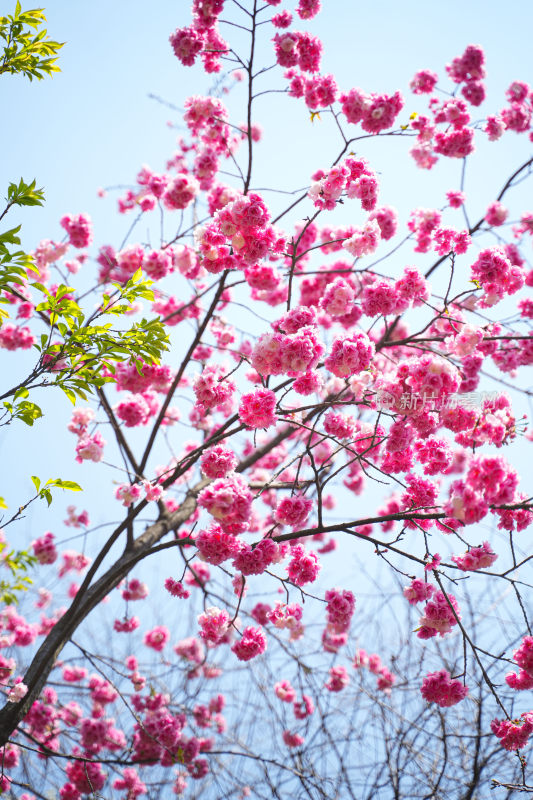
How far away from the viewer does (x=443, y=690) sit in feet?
9.89

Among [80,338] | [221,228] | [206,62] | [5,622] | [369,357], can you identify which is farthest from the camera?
[5,622]

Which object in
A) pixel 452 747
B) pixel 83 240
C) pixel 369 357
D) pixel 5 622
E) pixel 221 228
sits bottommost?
pixel 452 747

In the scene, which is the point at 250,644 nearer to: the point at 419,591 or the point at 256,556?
the point at 256,556

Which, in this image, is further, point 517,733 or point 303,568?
point 303,568

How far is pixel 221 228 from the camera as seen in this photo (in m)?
3.04

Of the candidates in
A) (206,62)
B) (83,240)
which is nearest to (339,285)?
(206,62)

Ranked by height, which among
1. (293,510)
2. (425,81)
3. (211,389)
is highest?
(425,81)

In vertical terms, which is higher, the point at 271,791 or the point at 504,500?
the point at 504,500

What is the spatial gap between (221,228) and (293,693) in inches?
184

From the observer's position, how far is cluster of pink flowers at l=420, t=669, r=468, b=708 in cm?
301

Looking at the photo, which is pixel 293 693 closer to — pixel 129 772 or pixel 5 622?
A: pixel 129 772

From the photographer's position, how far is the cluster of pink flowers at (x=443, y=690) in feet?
9.86

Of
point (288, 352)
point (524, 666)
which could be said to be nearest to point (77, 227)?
point (288, 352)

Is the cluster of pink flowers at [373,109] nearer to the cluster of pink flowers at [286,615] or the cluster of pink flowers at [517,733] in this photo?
the cluster of pink flowers at [286,615]
